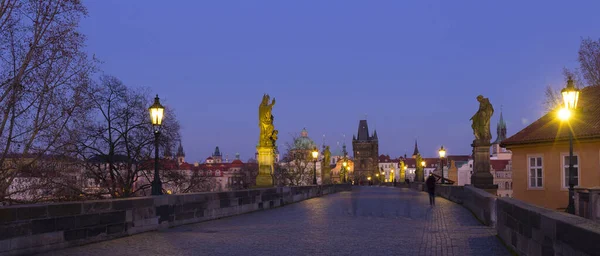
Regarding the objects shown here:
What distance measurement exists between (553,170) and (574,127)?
2.28 m

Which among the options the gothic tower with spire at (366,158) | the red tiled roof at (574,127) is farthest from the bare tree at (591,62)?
the gothic tower with spire at (366,158)

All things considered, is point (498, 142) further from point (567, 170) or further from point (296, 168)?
point (567, 170)

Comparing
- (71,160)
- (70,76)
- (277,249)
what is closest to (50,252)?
(277,249)

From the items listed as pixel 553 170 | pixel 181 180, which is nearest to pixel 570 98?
pixel 553 170

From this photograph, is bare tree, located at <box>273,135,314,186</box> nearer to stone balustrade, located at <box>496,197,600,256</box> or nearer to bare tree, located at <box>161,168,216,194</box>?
bare tree, located at <box>161,168,216,194</box>

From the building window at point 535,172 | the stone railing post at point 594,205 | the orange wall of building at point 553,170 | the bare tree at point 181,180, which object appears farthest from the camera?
the bare tree at point 181,180

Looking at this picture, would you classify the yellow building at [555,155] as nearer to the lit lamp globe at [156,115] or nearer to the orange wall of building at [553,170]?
the orange wall of building at [553,170]

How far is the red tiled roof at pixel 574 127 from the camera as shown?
27708mm

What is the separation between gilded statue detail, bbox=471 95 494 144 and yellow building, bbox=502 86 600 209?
11.2 ft

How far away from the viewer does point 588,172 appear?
27672 mm

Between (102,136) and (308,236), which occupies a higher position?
(102,136)

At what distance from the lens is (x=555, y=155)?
29562 millimetres

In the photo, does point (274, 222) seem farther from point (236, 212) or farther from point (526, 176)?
point (526, 176)

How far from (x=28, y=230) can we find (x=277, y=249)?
3.89 m
